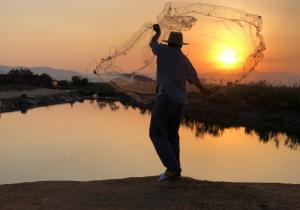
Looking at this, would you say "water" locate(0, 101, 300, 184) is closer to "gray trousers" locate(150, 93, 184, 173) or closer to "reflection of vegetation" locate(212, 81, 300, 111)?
"gray trousers" locate(150, 93, 184, 173)

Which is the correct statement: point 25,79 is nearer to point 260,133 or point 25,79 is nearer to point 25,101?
point 25,101

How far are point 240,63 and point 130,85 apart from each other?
72.9 inches

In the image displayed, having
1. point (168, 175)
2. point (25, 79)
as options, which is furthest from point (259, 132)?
point (25, 79)

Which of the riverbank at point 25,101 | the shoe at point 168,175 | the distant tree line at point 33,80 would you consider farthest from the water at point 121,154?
the distant tree line at point 33,80

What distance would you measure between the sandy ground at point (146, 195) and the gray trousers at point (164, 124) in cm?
36

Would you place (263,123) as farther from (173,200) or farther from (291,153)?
(173,200)

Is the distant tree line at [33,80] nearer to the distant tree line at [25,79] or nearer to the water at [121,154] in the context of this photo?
the distant tree line at [25,79]

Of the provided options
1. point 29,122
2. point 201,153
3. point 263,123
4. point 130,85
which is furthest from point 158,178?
point 263,123

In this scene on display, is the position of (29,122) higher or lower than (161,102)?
lower

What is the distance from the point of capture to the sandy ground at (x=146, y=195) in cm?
717

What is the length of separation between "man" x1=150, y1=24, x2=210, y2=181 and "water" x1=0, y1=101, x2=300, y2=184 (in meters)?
4.38

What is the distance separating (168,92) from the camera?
812 centimetres

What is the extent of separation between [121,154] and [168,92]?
809 centimetres

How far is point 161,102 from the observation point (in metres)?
8.13
